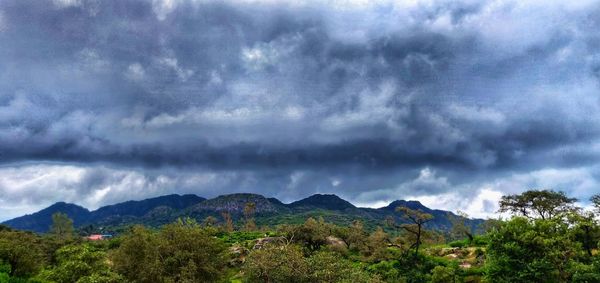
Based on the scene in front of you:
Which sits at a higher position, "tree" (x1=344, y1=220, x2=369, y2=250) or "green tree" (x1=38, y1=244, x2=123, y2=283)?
"tree" (x1=344, y1=220, x2=369, y2=250)

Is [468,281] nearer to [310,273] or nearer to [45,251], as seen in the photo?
[310,273]

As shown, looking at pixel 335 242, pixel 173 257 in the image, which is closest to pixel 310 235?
pixel 335 242

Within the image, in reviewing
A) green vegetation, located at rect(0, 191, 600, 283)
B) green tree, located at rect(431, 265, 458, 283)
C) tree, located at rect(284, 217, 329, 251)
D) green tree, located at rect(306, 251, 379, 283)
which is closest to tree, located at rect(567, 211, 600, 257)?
green vegetation, located at rect(0, 191, 600, 283)

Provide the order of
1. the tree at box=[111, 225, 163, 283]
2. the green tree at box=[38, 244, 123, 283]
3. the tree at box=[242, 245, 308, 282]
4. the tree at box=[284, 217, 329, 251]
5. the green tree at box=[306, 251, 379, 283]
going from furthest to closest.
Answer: the tree at box=[284, 217, 329, 251], the tree at box=[111, 225, 163, 283], the tree at box=[242, 245, 308, 282], the green tree at box=[38, 244, 123, 283], the green tree at box=[306, 251, 379, 283]

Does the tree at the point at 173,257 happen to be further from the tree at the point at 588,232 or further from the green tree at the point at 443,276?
the tree at the point at 588,232

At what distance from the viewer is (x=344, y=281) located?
45.2 m

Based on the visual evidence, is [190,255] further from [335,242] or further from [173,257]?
[335,242]

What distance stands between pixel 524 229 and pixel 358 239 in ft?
205

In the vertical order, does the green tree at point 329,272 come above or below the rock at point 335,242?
below

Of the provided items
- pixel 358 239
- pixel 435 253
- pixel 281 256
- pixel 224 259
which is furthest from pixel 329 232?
pixel 281 256

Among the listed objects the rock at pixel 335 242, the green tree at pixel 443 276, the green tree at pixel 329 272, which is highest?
the rock at pixel 335 242

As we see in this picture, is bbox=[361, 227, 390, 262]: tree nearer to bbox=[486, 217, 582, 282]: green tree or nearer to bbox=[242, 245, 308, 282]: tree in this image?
bbox=[242, 245, 308, 282]: tree

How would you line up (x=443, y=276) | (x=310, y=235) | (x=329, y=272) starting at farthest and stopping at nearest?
(x=310, y=235)
(x=443, y=276)
(x=329, y=272)

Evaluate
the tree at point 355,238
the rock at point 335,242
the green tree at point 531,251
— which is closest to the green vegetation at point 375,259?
the green tree at point 531,251
